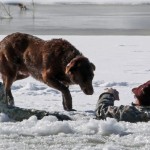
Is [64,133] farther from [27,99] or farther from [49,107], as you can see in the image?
[27,99]

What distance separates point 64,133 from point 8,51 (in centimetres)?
326

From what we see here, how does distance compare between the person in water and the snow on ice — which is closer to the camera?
the snow on ice

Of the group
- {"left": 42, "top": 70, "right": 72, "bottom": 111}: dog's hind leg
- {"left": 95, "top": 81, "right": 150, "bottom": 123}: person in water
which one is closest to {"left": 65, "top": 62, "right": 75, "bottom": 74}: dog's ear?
{"left": 42, "top": 70, "right": 72, "bottom": 111}: dog's hind leg

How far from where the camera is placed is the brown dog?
792cm

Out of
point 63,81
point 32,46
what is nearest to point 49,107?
point 63,81

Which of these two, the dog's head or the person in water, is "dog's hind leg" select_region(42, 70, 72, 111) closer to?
the dog's head

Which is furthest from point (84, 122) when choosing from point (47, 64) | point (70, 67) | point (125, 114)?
point (47, 64)

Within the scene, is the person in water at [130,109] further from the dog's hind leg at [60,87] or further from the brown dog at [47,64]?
the dog's hind leg at [60,87]

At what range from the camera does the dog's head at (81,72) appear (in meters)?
7.83

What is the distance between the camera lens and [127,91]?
9539 mm

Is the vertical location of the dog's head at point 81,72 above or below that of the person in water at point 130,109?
above

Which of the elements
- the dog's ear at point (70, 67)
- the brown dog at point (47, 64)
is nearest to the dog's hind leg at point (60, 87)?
the brown dog at point (47, 64)

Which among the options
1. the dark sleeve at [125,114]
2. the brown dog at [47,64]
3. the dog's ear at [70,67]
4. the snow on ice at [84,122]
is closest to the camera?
the snow on ice at [84,122]

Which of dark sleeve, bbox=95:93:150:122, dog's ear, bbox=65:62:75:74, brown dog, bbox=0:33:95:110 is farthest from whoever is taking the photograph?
brown dog, bbox=0:33:95:110
